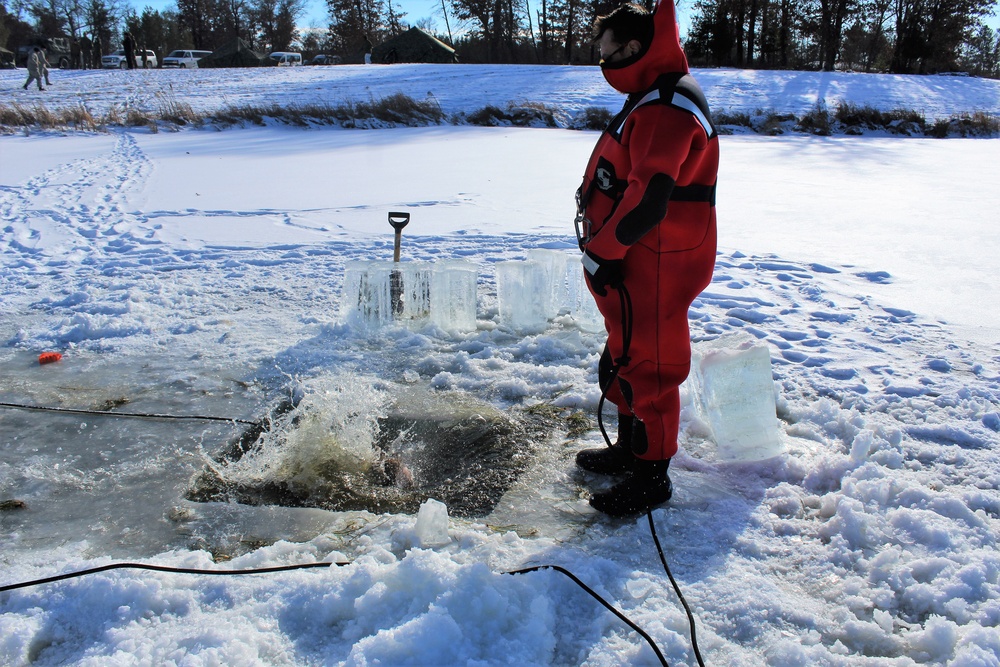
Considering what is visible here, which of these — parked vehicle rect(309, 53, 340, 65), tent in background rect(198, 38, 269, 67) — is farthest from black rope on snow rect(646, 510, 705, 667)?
parked vehicle rect(309, 53, 340, 65)

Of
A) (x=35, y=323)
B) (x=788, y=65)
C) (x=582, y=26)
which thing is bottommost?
(x=35, y=323)

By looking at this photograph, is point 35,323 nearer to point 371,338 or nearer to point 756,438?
point 371,338

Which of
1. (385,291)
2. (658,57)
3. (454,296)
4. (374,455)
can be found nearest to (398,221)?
(385,291)

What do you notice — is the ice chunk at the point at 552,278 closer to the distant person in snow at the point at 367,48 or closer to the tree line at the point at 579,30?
the tree line at the point at 579,30

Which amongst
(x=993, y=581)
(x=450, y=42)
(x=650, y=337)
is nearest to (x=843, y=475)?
(x=993, y=581)

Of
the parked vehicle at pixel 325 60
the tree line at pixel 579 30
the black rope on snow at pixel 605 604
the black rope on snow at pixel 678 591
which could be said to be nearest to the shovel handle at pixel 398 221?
the black rope on snow at pixel 678 591

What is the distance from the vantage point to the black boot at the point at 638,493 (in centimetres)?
246

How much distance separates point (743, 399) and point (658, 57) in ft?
4.40

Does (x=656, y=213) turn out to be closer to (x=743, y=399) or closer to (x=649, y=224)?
(x=649, y=224)

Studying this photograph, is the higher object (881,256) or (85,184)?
(85,184)

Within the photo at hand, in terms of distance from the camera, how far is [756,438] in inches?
109

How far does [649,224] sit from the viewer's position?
2182 millimetres

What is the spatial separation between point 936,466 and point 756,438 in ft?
2.25

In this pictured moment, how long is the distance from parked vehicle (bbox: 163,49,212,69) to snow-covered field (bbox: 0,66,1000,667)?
116 ft
